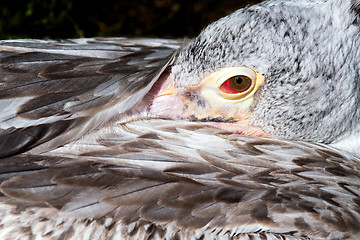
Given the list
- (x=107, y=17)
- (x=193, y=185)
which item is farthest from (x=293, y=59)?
(x=107, y=17)

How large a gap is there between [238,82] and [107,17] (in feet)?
9.33

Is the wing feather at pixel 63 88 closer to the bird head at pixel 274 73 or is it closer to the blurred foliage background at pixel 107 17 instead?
the bird head at pixel 274 73

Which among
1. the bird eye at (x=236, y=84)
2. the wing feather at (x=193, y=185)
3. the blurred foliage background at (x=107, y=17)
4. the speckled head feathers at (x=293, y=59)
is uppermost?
the blurred foliage background at (x=107, y=17)

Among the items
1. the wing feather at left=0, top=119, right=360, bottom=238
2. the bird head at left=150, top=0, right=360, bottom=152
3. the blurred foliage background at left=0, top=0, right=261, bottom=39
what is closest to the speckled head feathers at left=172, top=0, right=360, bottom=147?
the bird head at left=150, top=0, right=360, bottom=152

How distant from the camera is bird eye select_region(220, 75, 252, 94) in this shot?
314 centimetres

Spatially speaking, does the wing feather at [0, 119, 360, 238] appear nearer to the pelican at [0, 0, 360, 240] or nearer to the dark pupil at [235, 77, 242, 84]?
the pelican at [0, 0, 360, 240]

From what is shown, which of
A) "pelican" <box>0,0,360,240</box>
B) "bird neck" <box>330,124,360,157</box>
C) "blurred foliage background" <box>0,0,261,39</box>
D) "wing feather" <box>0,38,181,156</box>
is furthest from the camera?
"blurred foliage background" <box>0,0,261,39</box>

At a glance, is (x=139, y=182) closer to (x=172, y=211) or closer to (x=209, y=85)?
(x=172, y=211)

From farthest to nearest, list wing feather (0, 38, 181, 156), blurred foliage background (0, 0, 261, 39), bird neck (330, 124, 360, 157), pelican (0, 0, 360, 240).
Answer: blurred foliage background (0, 0, 261, 39) < bird neck (330, 124, 360, 157) < wing feather (0, 38, 181, 156) < pelican (0, 0, 360, 240)

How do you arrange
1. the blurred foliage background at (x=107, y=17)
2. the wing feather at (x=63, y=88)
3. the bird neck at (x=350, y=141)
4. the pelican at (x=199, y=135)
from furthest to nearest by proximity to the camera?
the blurred foliage background at (x=107, y=17) → the bird neck at (x=350, y=141) → the wing feather at (x=63, y=88) → the pelican at (x=199, y=135)

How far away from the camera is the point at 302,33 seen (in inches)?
125

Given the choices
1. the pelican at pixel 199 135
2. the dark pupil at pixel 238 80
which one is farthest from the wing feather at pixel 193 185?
the dark pupil at pixel 238 80

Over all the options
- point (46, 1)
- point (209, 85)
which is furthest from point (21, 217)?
point (46, 1)

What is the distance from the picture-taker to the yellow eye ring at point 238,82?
314cm
